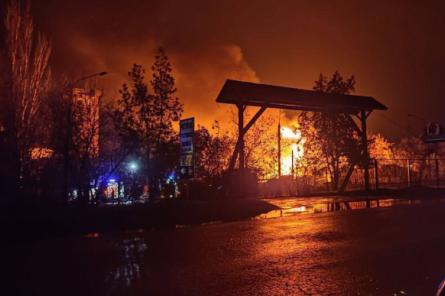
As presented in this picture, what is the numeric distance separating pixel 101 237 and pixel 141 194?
8.68 m

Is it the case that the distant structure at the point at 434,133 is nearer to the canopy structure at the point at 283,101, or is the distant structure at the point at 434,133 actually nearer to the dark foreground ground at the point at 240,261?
the canopy structure at the point at 283,101

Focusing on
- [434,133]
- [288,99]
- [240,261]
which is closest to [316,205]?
[288,99]

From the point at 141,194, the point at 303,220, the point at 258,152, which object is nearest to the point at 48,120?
the point at 141,194

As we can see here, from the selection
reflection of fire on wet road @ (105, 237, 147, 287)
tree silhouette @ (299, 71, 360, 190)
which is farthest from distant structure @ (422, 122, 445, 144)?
reflection of fire on wet road @ (105, 237, 147, 287)

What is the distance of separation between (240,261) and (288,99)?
15355 millimetres

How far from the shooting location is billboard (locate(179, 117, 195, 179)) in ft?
60.6

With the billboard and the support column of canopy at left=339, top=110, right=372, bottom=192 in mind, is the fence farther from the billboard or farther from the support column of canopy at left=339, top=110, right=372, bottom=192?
the billboard

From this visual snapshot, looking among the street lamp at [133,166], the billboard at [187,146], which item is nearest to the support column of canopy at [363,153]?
the billboard at [187,146]

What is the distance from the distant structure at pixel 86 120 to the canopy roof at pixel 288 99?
5812mm

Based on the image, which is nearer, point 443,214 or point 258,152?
point 443,214

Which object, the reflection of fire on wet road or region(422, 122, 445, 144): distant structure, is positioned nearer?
the reflection of fire on wet road

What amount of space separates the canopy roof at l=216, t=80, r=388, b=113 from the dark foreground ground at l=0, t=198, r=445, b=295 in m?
9.44

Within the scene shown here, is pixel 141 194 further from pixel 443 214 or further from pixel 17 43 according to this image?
pixel 443 214

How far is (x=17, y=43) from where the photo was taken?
17891mm
